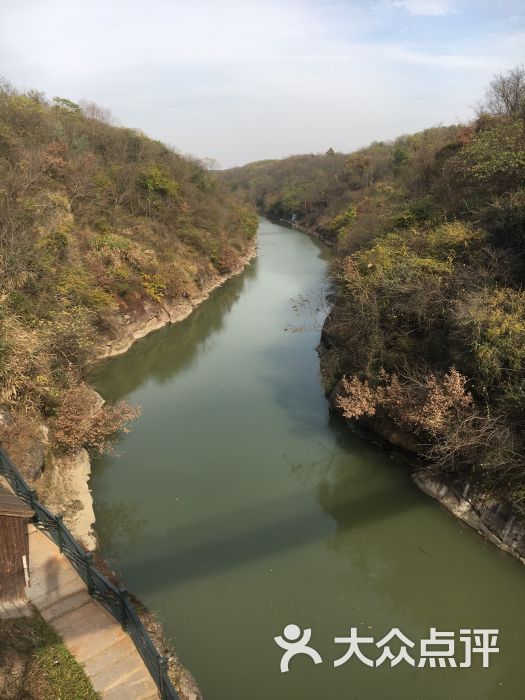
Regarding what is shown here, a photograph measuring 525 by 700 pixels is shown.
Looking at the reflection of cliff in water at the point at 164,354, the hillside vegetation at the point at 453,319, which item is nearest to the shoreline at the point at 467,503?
the hillside vegetation at the point at 453,319

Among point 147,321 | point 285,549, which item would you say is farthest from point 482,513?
point 147,321

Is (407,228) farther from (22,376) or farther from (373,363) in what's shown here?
(22,376)

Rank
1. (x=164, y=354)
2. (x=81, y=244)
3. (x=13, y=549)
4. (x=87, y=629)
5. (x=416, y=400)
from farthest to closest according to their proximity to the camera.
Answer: (x=81, y=244) < (x=164, y=354) < (x=416, y=400) < (x=13, y=549) < (x=87, y=629)

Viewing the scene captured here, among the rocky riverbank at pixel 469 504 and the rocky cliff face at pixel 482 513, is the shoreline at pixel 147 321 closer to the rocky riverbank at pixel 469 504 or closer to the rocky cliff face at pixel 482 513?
the rocky riverbank at pixel 469 504

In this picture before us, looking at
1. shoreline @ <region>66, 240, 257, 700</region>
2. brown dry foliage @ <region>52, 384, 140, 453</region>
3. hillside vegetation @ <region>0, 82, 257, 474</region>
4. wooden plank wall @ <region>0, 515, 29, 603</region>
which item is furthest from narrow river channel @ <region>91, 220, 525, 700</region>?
wooden plank wall @ <region>0, 515, 29, 603</region>

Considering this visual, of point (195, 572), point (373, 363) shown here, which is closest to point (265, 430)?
point (373, 363)

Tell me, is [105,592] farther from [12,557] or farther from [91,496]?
[91,496]
